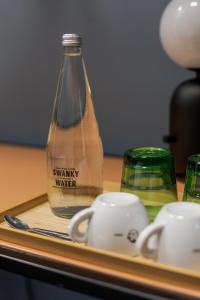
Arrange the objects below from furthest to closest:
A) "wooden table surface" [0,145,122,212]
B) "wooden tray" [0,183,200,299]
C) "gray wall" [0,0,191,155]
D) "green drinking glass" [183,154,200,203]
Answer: "gray wall" [0,0,191,155]
"wooden table surface" [0,145,122,212]
"green drinking glass" [183,154,200,203]
"wooden tray" [0,183,200,299]

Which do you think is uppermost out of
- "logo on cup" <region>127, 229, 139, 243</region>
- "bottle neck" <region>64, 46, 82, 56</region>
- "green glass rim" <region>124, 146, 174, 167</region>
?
"bottle neck" <region>64, 46, 82, 56</region>

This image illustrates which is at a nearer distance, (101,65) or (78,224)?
(78,224)

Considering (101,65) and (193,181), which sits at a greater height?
(101,65)

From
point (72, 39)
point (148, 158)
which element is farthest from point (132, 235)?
point (72, 39)

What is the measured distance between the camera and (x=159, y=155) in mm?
665

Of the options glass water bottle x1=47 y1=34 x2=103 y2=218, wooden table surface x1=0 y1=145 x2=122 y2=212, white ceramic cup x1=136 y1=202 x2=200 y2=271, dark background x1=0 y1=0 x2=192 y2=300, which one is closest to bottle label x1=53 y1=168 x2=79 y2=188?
glass water bottle x1=47 y1=34 x2=103 y2=218

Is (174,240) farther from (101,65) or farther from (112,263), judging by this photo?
(101,65)

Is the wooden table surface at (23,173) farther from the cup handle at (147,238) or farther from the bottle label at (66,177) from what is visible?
the cup handle at (147,238)

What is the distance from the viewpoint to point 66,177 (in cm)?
71

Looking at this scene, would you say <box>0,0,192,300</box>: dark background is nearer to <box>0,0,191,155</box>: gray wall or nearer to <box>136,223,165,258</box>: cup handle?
<box>0,0,191,155</box>: gray wall

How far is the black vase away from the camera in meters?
0.86

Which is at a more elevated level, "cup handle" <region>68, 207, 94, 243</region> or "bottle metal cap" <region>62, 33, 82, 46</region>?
"bottle metal cap" <region>62, 33, 82, 46</region>

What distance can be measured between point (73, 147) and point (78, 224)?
196mm

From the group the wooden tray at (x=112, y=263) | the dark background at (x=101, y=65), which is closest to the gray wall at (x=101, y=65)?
the dark background at (x=101, y=65)
